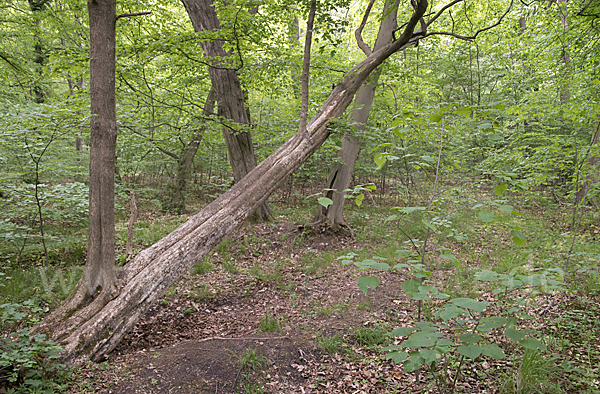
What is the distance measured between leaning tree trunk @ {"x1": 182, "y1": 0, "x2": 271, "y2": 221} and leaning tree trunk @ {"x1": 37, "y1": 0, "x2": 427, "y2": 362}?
1.48 metres

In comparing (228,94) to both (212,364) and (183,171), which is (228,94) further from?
(212,364)

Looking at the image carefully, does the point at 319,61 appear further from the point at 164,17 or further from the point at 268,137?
the point at 164,17

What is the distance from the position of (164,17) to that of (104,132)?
457cm

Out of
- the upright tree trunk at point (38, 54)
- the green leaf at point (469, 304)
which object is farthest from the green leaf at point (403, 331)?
the upright tree trunk at point (38, 54)

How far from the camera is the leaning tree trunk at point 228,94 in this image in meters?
5.55

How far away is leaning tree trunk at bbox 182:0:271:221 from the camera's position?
5555mm

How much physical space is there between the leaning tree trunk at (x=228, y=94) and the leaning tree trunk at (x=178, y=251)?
1484 mm

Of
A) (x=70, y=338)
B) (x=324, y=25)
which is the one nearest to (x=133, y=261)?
(x=70, y=338)

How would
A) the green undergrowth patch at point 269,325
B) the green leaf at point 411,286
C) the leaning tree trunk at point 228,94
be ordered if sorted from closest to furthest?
the green leaf at point 411,286 < the green undergrowth patch at point 269,325 < the leaning tree trunk at point 228,94

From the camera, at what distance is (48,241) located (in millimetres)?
4680

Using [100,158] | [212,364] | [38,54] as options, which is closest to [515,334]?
[212,364]

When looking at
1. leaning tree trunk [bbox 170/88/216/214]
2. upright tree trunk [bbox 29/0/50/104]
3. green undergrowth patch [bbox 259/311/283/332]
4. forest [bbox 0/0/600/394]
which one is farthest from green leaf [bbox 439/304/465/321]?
upright tree trunk [bbox 29/0/50/104]

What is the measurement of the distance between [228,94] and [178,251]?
415 cm

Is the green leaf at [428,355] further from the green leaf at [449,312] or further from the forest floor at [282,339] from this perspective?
the forest floor at [282,339]
